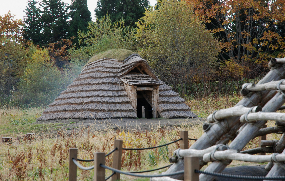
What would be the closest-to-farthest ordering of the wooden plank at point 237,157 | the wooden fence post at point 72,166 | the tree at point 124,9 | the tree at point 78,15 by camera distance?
1. the wooden plank at point 237,157
2. the wooden fence post at point 72,166
3. the tree at point 124,9
4. the tree at point 78,15

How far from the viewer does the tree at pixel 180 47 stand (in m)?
20.2

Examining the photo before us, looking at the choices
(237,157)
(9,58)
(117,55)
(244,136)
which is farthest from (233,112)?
(9,58)

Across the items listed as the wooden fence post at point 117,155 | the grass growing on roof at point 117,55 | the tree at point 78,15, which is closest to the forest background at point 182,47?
the tree at point 78,15

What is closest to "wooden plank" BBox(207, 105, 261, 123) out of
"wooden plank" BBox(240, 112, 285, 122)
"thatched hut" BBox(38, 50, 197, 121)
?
"wooden plank" BBox(240, 112, 285, 122)

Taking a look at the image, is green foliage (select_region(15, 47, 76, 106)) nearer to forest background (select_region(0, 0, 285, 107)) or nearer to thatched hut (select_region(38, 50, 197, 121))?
forest background (select_region(0, 0, 285, 107))

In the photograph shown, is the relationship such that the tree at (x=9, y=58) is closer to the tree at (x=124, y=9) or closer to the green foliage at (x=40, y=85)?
the green foliage at (x=40, y=85)

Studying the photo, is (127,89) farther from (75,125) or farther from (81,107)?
(75,125)

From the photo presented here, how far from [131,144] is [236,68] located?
614 inches

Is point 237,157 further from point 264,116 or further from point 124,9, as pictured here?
→ point 124,9

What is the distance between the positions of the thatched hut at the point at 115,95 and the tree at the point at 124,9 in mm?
16256

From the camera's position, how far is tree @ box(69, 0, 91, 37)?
33.3 meters

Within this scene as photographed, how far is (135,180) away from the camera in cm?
512

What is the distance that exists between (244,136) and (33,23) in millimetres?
33166

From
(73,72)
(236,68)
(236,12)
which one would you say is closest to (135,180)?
(236,68)
